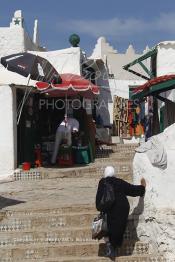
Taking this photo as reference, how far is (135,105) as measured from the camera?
19.0 m

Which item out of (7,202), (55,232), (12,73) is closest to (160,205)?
(55,232)

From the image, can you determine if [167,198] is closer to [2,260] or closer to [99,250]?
[99,250]

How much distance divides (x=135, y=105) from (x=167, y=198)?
11.8 metres

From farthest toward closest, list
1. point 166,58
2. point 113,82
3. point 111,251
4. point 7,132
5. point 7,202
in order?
point 113,82
point 166,58
point 7,132
point 7,202
point 111,251

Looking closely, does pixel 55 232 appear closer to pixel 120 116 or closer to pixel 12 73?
pixel 12 73

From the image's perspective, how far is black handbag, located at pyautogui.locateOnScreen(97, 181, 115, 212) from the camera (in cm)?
682

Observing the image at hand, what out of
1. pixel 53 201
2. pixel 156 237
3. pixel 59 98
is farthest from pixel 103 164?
pixel 156 237

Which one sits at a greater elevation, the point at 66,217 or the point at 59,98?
the point at 59,98

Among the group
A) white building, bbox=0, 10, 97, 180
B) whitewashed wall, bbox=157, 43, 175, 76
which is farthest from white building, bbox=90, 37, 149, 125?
whitewashed wall, bbox=157, 43, 175, 76

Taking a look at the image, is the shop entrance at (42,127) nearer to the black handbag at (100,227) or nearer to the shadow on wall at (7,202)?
the shadow on wall at (7,202)

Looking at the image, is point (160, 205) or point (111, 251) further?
point (160, 205)

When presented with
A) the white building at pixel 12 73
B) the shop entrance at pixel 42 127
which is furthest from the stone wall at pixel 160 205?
the shop entrance at pixel 42 127

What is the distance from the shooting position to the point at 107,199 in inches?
269

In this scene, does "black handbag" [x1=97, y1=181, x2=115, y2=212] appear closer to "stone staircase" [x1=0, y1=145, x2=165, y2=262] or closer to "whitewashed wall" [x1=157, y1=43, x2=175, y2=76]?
"stone staircase" [x1=0, y1=145, x2=165, y2=262]
